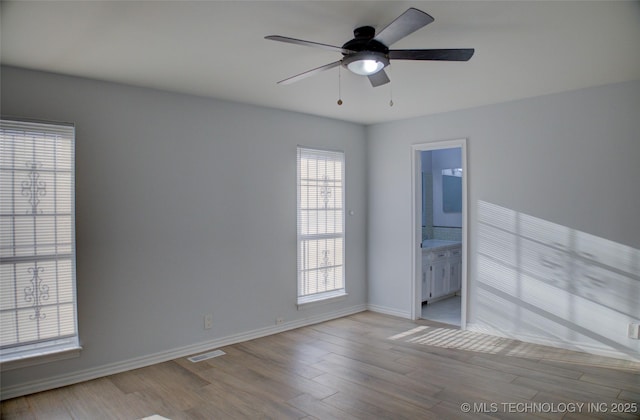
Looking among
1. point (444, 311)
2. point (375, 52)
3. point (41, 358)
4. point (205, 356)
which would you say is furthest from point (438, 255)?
point (41, 358)

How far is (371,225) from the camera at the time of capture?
5660mm

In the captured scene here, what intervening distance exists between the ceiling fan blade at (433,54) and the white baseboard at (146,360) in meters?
3.21

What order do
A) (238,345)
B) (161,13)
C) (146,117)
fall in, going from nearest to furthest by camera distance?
(161,13), (146,117), (238,345)

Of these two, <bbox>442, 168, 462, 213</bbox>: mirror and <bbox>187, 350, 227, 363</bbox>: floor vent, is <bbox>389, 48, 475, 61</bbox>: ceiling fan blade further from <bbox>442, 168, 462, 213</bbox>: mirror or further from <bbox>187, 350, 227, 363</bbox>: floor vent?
<bbox>442, 168, 462, 213</bbox>: mirror

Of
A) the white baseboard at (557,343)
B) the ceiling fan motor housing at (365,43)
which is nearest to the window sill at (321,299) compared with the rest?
the white baseboard at (557,343)

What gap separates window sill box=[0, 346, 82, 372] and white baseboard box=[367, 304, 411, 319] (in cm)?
356

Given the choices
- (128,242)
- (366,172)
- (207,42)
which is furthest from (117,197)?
(366,172)

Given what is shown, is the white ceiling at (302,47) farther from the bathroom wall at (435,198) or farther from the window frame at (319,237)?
the bathroom wall at (435,198)

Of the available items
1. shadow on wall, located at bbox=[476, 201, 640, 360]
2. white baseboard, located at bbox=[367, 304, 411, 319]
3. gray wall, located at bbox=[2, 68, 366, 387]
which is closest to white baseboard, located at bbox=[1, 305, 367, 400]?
gray wall, located at bbox=[2, 68, 366, 387]

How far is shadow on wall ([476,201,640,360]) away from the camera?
3701 mm

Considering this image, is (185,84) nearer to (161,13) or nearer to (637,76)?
(161,13)

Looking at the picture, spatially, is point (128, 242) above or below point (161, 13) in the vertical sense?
below

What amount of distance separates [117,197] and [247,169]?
1.34 m

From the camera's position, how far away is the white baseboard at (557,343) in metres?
3.74
